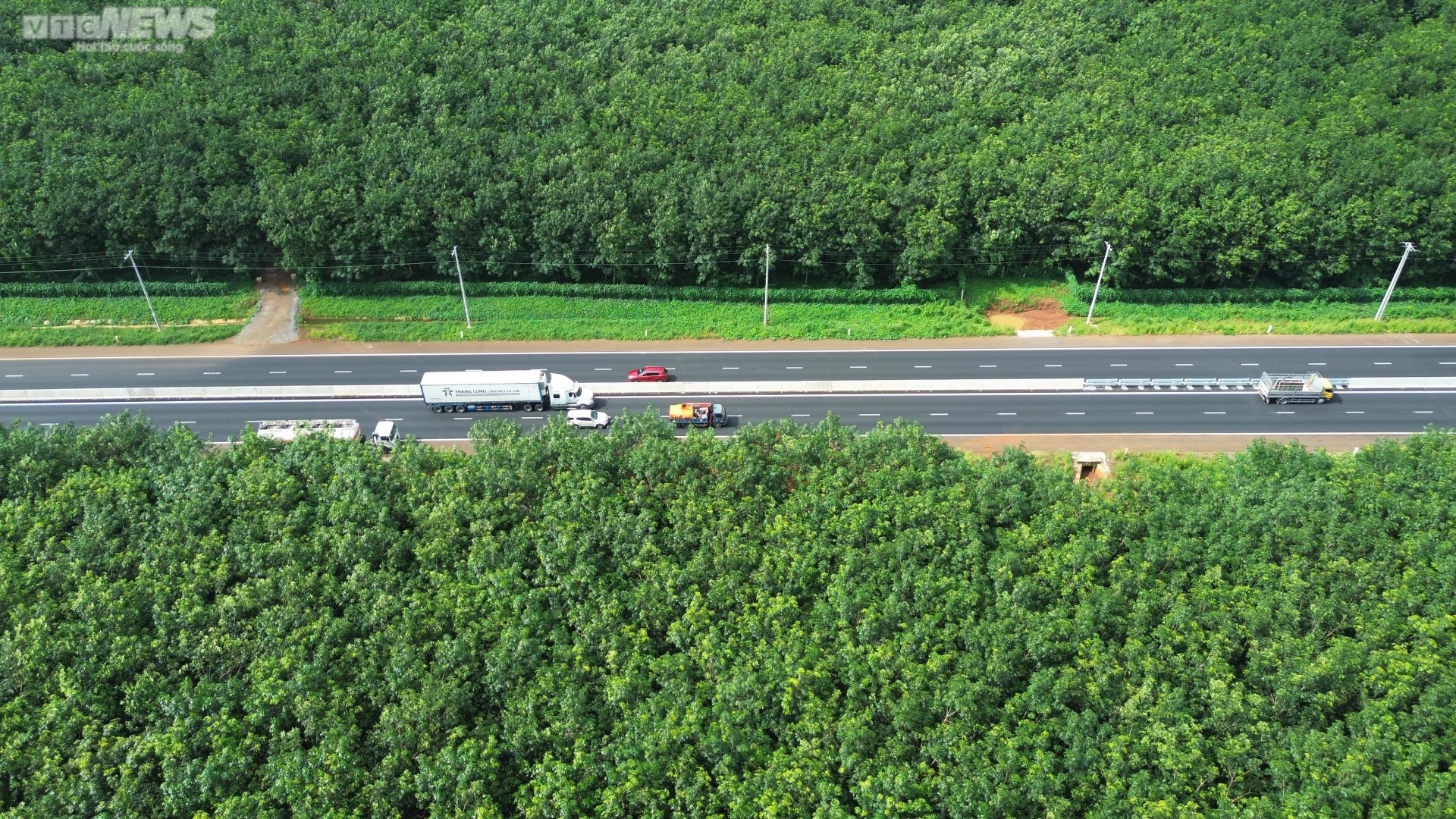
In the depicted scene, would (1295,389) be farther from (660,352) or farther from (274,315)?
(274,315)

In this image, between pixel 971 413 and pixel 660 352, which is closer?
pixel 971 413

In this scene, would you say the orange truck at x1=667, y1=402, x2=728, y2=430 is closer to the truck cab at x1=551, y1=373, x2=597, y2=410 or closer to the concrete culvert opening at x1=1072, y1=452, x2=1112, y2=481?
the truck cab at x1=551, y1=373, x2=597, y2=410

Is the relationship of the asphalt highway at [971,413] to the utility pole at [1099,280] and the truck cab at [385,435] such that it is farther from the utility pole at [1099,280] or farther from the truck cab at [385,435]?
the utility pole at [1099,280]

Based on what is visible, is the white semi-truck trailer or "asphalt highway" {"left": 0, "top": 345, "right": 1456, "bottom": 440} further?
the white semi-truck trailer

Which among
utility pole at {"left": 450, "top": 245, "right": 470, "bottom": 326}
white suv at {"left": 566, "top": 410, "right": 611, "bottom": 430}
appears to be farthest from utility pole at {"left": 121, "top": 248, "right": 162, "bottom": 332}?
white suv at {"left": 566, "top": 410, "right": 611, "bottom": 430}

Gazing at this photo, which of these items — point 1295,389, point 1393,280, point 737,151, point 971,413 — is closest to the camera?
point 1295,389

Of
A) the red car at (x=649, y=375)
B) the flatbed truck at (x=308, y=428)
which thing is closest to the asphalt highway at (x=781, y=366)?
the red car at (x=649, y=375)

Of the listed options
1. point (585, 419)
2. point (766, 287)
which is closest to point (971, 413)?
point (766, 287)
